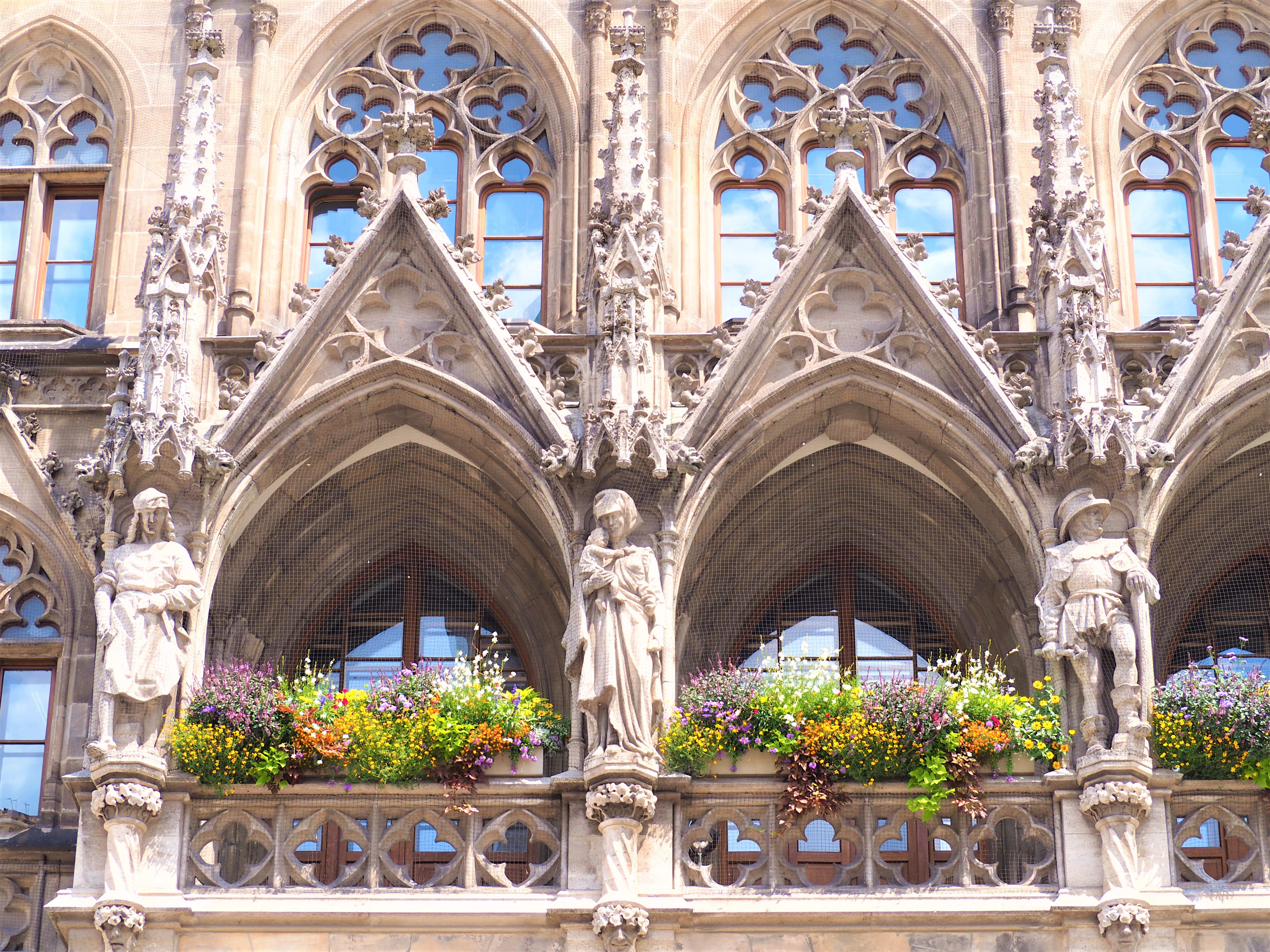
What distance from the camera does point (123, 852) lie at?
16.6 metres

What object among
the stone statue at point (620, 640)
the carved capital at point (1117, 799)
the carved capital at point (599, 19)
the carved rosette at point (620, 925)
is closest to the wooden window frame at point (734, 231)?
the carved capital at point (599, 19)

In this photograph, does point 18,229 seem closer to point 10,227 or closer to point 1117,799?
point 10,227

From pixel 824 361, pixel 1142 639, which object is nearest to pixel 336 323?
pixel 824 361

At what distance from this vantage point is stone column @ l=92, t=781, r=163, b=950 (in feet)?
53.6

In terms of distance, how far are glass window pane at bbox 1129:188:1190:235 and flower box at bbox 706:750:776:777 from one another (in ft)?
20.2

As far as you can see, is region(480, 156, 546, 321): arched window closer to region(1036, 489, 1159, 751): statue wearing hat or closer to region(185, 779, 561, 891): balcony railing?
region(185, 779, 561, 891): balcony railing

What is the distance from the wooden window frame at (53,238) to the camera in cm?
2036

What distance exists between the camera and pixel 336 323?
18.6 m

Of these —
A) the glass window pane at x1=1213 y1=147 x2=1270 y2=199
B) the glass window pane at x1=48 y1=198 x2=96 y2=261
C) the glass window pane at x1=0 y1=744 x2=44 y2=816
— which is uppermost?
the glass window pane at x1=1213 y1=147 x2=1270 y2=199

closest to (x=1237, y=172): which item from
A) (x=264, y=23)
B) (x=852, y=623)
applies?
(x=852, y=623)

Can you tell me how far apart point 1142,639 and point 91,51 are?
10.5m

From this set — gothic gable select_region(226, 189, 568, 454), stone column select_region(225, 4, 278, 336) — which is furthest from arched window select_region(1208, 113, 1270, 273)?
stone column select_region(225, 4, 278, 336)

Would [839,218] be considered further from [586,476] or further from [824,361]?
[586,476]

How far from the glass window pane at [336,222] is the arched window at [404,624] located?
9.46 feet
